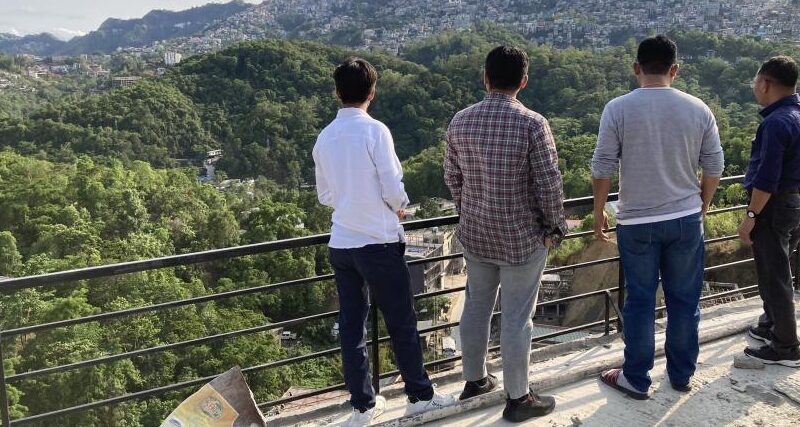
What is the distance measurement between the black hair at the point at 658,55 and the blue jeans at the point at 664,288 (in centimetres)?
60

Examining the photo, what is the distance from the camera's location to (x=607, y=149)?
2436mm

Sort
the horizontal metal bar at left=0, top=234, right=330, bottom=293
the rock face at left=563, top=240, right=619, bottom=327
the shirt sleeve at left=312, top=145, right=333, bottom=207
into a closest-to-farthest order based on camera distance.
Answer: the horizontal metal bar at left=0, top=234, right=330, bottom=293, the shirt sleeve at left=312, top=145, right=333, bottom=207, the rock face at left=563, top=240, right=619, bottom=327

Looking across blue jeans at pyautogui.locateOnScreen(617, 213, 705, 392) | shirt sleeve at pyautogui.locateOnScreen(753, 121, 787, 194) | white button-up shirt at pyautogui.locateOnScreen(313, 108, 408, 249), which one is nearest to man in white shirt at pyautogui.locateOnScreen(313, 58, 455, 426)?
white button-up shirt at pyautogui.locateOnScreen(313, 108, 408, 249)

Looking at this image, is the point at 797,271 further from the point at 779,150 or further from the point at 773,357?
the point at 779,150

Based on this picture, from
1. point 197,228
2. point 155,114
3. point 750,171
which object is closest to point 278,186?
point 155,114

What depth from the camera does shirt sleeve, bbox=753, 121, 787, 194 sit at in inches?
102

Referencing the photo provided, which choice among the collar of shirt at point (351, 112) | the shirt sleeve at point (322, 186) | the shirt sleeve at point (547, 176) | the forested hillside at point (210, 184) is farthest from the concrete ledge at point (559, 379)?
the forested hillside at point (210, 184)

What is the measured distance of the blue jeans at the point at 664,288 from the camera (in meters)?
2.47

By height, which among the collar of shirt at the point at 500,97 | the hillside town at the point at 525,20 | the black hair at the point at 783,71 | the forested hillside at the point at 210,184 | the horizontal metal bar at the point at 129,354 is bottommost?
the forested hillside at the point at 210,184

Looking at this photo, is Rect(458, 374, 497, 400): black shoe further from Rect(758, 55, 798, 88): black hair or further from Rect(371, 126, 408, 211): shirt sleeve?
Rect(758, 55, 798, 88): black hair

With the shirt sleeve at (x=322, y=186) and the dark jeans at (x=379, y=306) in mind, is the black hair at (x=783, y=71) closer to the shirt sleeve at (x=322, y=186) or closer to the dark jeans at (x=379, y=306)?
the dark jeans at (x=379, y=306)

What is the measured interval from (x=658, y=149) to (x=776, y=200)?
789 millimetres

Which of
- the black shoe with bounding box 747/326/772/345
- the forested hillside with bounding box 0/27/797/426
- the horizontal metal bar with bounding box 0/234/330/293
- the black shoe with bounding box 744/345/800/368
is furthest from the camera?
the forested hillside with bounding box 0/27/797/426

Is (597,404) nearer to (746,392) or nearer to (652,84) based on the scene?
(746,392)
